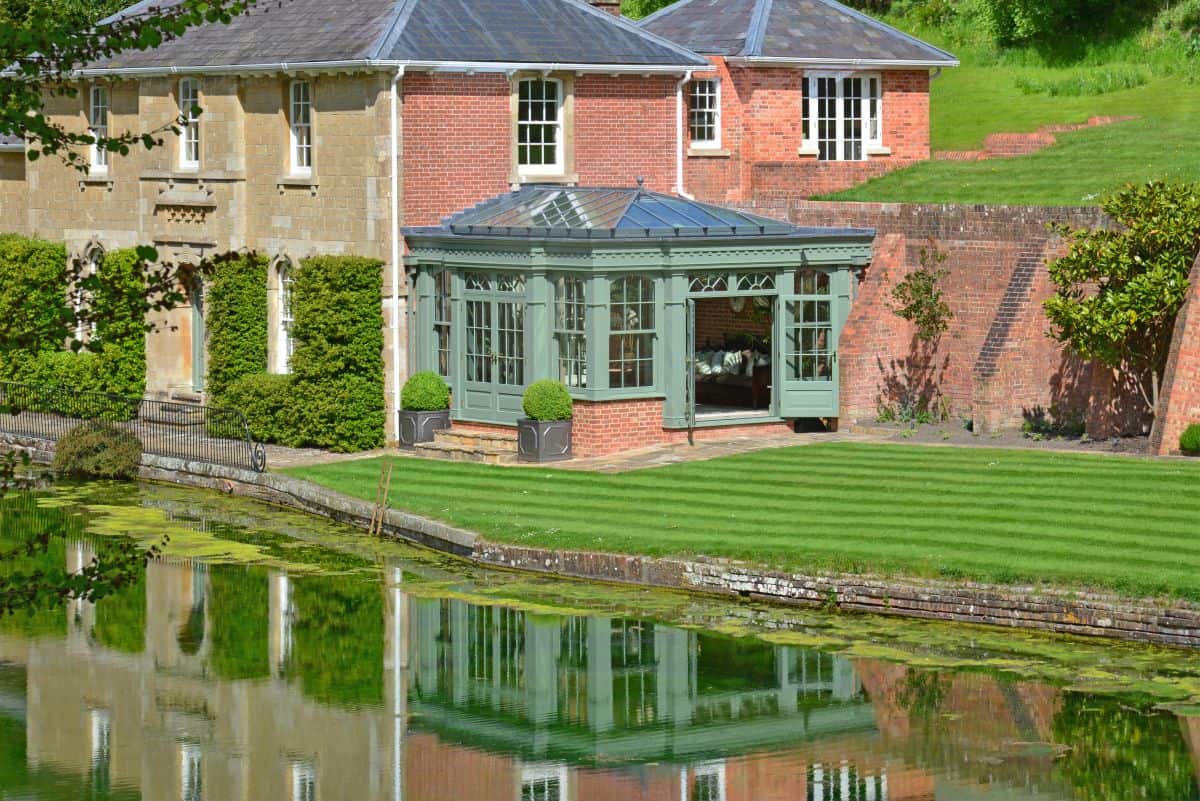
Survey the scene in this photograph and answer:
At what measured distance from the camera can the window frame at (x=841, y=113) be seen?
3803 centimetres

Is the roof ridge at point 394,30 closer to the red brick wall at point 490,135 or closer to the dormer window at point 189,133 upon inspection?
the red brick wall at point 490,135

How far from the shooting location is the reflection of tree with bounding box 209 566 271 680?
2025 centimetres

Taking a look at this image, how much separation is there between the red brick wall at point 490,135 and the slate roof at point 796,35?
13.7 ft

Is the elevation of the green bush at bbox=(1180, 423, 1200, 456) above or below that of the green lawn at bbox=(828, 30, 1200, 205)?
below

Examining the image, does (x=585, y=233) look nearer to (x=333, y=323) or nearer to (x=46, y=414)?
(x=333, y=323)

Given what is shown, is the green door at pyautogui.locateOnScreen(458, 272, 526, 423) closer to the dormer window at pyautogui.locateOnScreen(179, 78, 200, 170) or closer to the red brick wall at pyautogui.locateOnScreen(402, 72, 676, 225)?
the red brick wall at pyautogui.locateOnScreen(402, 72, 676, 225)

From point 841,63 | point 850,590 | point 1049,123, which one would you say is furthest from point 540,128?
point 1049,123

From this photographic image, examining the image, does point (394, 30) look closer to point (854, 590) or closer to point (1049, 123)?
point (854, 590)

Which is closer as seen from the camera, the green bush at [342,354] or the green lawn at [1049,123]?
the green bush at [342,354]

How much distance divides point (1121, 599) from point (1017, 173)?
17.3m

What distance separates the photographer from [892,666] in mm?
19047

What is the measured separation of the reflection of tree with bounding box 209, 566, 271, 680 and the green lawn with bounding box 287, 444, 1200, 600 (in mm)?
2605

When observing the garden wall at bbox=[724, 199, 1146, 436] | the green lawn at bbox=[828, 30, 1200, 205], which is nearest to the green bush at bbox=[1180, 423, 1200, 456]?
the garden wall at bbox=[724, 199, 1146, 436]

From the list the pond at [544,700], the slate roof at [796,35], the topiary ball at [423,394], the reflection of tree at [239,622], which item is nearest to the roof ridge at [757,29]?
the slate roof at [796,35]
